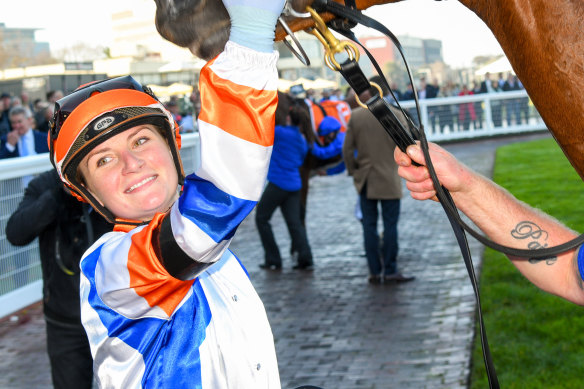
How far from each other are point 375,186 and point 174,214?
5.56 meters

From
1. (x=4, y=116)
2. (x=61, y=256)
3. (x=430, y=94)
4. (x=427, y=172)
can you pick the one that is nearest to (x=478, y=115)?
(x=430, y=94)

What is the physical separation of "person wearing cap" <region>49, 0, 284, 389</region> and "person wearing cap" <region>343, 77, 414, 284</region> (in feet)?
16.0

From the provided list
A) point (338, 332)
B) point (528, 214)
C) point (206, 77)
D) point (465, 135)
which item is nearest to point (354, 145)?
point (338, 332)

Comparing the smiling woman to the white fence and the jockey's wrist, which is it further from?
the white fence

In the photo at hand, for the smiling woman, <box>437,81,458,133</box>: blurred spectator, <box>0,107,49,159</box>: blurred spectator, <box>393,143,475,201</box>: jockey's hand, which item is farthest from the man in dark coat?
<box>437,81,458,133</box>: blurred spectator

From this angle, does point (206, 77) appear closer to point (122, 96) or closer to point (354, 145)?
point (122, 96)

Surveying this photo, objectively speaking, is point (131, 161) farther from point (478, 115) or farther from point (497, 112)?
point (497, 112)

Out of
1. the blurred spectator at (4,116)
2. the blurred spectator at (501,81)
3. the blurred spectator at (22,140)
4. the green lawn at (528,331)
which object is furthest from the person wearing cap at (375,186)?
the blurred spectator at (501,81)

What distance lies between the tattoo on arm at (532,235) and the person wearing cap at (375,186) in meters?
4.81

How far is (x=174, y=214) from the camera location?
60.3 inches

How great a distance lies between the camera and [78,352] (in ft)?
11.5

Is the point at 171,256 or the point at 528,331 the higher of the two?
the point at 171,256

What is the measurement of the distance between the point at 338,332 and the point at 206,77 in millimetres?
4675

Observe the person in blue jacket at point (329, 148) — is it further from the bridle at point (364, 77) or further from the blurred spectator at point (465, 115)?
the blurred spectator at point (465, 115)
